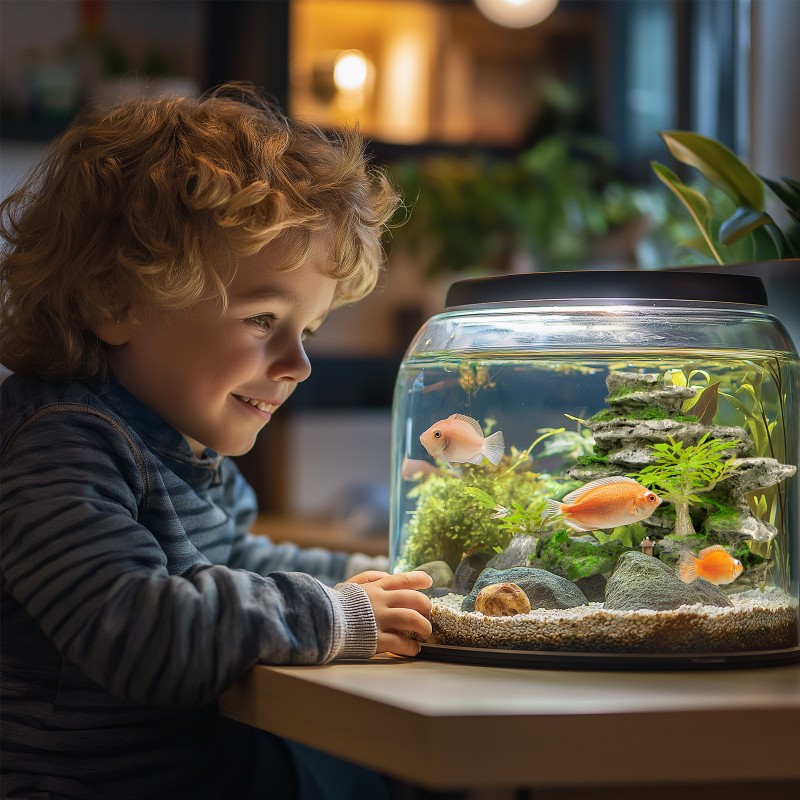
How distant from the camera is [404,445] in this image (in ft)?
3.89

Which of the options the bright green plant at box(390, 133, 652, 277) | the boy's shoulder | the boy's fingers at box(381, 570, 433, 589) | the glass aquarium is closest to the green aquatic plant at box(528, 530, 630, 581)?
the glass aquarium

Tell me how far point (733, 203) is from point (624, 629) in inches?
25.1

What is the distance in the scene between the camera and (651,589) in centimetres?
95

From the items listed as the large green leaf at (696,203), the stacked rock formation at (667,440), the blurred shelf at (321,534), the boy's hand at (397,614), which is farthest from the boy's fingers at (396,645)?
the blurred shelf at (321,534)

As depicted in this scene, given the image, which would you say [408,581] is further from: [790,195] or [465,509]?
[790,195]

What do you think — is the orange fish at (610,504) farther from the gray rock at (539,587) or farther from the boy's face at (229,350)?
the boy's face at (229,350)

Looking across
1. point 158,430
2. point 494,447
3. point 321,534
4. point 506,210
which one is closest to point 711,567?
point 494,447

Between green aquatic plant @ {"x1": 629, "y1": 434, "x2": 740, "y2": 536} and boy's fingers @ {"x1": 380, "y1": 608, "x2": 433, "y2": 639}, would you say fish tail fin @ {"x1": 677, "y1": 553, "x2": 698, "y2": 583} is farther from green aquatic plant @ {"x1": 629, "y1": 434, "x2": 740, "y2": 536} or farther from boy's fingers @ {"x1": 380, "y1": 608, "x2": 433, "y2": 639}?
boy's fingers @ {"x1": 380, "y1": 608, "x2": 433, "y2": 639}

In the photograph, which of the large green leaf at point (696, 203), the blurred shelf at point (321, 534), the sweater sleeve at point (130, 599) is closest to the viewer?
the sweater sleeve at point (130, 599)

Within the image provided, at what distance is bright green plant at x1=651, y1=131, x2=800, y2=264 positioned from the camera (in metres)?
1.23

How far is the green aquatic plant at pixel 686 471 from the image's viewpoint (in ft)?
3.28

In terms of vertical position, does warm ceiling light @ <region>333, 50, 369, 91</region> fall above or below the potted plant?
above

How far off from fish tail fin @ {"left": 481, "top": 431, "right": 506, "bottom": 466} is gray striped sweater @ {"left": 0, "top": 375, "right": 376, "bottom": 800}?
203 mm

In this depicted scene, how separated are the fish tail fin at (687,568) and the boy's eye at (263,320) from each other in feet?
1.63
